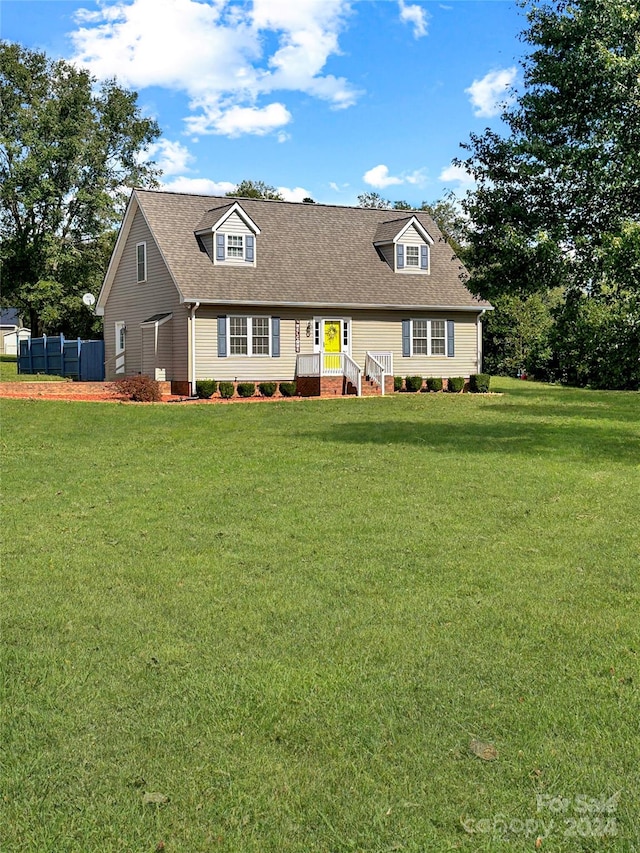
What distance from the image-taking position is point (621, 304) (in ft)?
45.1

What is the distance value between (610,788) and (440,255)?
1175 inches

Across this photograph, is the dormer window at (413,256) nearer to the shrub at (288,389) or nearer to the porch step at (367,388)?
the porch step at (367,388)

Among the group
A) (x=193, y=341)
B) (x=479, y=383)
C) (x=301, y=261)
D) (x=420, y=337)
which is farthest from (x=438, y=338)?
(x=193, y=341)

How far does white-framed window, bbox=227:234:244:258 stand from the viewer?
2725cm

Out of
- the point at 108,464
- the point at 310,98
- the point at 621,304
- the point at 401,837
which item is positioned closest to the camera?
the point at 401,837

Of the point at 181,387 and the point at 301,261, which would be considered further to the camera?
the point at 301,261

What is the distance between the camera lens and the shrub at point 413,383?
1120 inches

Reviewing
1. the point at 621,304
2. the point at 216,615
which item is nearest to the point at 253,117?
the point at 621,304

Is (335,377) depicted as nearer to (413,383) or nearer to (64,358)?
(413,383)

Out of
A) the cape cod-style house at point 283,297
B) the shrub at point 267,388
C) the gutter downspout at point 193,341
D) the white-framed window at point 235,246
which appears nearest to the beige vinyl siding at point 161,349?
the cape cod-style house at point 283,297

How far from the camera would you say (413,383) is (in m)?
28.5

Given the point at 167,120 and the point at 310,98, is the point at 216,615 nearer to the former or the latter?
the point at 310,98

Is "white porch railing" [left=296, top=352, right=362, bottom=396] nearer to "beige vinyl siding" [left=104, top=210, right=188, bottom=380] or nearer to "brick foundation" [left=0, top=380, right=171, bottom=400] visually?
"beige vinyl siding" [left=104, top=210, right=188, bottom=380]

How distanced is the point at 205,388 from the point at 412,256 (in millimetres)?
10167
